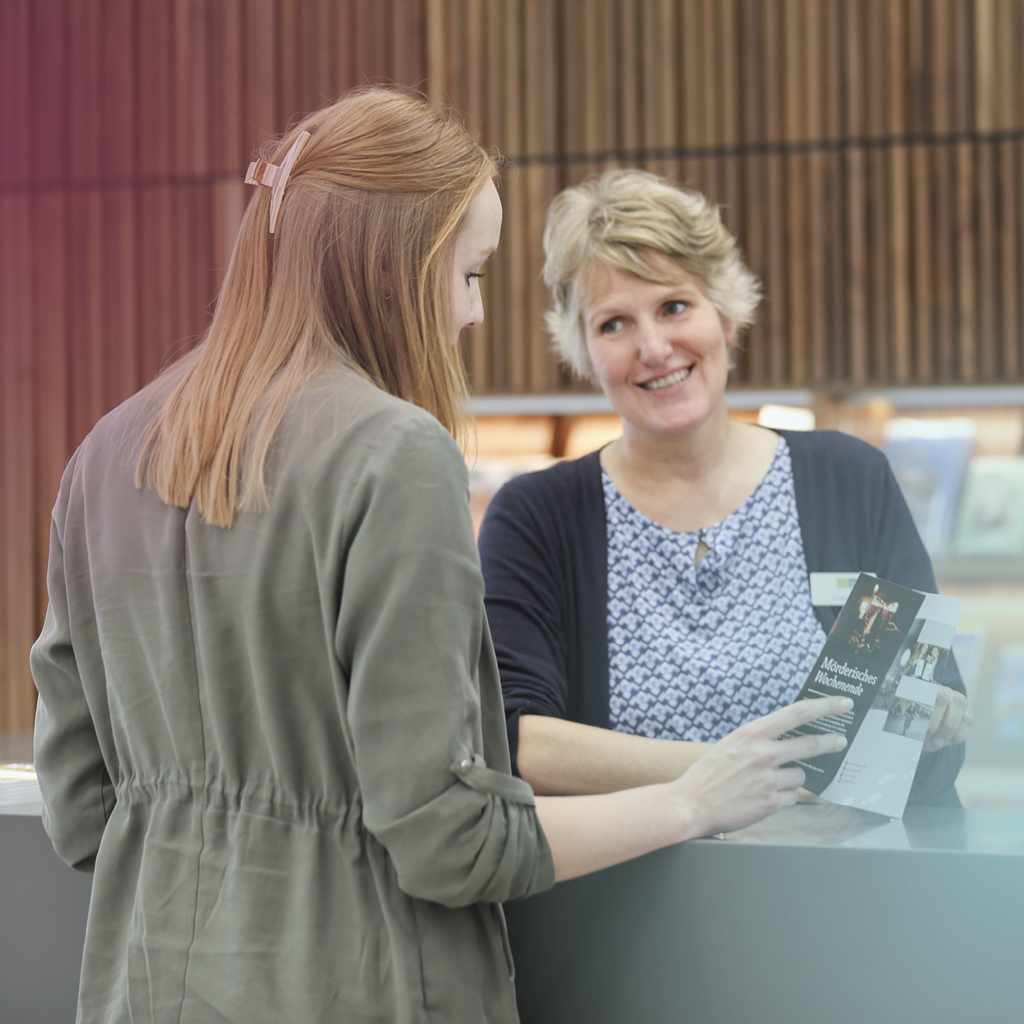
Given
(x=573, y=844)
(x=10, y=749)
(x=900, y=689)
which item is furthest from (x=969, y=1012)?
(x=10, y=749)

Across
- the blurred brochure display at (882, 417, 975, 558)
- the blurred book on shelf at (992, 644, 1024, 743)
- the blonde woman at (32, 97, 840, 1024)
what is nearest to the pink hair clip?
the blonde woman at (32, 97, 840, 1024)

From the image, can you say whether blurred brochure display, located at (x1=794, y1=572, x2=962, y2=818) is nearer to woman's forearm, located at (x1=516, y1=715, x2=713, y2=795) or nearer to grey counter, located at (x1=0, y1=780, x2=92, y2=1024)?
woman's forearm, located at (x1=516, y1=715, x2=713, y2=795)

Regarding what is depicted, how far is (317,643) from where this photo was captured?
0.88 metres

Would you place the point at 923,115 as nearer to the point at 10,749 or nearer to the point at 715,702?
the point at 715,702

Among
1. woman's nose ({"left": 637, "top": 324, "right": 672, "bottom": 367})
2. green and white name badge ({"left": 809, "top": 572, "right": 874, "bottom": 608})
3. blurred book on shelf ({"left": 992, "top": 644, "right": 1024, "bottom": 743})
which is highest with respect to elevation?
woman's nose ({"left": 637, "top": 324, "right": 672, "bottom": 367})

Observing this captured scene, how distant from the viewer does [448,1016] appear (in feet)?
2.94

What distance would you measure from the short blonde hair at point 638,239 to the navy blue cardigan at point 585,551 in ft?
1.09

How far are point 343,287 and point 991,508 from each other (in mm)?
3661

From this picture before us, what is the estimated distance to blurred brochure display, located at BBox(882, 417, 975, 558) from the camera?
401 centimetres

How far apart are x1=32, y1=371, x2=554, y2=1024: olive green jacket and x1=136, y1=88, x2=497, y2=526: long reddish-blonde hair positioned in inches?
2.0

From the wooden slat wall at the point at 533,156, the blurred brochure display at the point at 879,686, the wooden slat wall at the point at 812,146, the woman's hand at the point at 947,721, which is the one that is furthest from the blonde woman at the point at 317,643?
the wooden slat wall at the point at 812,146

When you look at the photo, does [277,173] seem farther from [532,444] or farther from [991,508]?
[991,508]

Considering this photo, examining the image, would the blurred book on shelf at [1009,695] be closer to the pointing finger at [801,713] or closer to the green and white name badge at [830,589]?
the green and white name badge at [830,589]

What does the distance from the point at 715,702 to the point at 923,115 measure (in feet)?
11.0
